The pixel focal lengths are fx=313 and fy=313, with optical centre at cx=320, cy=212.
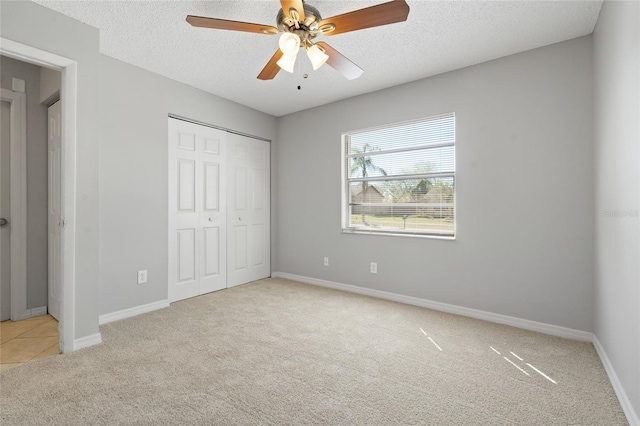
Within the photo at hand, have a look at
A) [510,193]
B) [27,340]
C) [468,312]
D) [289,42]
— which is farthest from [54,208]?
[510,193]

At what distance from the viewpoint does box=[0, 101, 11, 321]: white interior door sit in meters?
2.99

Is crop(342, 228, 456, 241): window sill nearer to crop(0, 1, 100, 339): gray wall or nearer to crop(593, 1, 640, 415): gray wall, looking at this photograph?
crop(593, 1, 640, 415): gray wall

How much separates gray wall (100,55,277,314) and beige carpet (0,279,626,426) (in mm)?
429

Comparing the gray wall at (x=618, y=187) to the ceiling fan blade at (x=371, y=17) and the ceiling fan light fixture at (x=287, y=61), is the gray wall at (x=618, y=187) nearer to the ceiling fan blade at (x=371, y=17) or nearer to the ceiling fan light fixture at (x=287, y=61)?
the ceiling fan blade at (x=371, y=17)

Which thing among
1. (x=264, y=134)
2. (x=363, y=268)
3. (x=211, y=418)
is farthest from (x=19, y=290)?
(x=363, y=268)

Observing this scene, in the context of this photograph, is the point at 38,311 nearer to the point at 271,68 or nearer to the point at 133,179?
the point at 133,179

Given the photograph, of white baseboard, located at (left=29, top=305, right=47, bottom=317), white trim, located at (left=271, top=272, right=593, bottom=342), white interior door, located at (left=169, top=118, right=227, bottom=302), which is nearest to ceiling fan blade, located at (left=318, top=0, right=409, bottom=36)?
white interior door, located at (left=169, top=118, right=227, bottom=302)

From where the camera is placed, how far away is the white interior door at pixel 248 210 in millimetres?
4227

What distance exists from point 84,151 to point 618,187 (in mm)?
3641

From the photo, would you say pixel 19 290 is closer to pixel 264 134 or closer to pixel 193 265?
pixel 193 265

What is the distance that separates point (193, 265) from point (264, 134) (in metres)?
2.12

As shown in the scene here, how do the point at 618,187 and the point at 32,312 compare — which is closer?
the point at 618,187

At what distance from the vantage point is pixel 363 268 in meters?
3.92

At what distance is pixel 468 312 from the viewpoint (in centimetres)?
312
